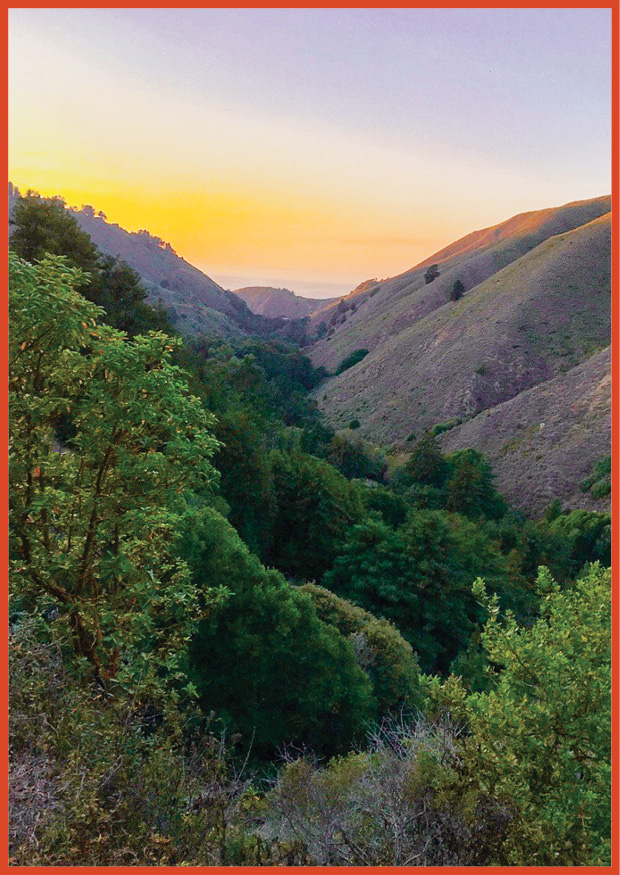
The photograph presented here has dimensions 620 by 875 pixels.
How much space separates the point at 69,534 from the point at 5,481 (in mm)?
1836

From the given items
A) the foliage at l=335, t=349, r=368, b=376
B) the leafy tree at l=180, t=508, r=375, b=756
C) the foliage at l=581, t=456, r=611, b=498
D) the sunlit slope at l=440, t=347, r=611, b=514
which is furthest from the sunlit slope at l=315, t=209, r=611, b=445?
the leafy tree at l=180, t=508, r=375, b=756

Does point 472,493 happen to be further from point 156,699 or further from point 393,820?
point 393,820

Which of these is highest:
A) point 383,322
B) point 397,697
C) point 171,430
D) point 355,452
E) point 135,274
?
point 383,322

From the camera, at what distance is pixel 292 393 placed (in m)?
101

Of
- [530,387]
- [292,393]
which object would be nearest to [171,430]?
[530,387]

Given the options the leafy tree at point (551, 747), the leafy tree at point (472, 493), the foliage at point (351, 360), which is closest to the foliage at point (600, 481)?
the leafy tree at point (472, 493)

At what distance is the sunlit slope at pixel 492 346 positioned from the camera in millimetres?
88688

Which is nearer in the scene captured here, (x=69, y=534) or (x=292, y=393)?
(x=69, y=534)

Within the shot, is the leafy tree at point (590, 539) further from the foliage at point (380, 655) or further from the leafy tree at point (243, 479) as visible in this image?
the foliage at point (380, 655)

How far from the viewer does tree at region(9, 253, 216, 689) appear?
338 inches

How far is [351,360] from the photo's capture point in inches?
5197

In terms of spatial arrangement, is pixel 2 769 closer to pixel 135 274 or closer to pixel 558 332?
pixel 135 274

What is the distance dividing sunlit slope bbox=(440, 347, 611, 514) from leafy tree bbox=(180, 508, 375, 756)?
48.3 metres

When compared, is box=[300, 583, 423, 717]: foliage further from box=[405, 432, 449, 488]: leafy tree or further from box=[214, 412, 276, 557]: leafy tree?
box=[405, 432, 449, 488]: leafy tree
